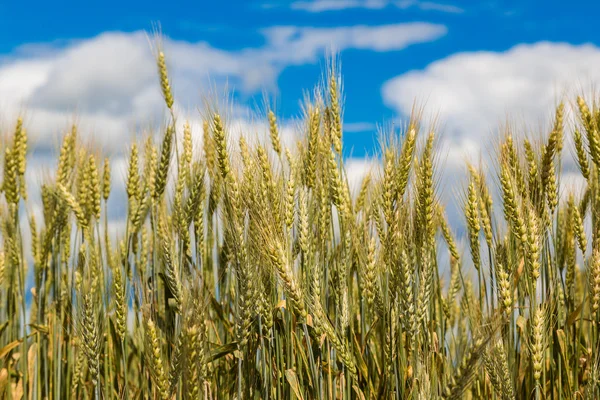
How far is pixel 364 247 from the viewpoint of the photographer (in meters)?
2.74

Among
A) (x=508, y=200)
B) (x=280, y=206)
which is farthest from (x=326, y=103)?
(x=508, y=200)

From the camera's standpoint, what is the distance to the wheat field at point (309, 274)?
2391 mm

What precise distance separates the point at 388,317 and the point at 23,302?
5.95 feet

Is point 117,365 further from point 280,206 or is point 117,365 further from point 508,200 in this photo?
point 508,200

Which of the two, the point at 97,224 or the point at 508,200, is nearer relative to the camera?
the point at 508,200

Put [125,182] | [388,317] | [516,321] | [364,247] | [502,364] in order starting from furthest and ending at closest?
[125,182] → [516,321] → [364,247] → [388,317] → [502,364]

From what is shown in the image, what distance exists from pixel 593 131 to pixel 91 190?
2.37 metres

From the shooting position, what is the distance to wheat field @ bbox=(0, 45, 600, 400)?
2391 millimetres

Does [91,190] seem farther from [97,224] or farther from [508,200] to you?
[508,200]

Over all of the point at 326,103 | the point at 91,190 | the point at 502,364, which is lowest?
the point at 502,364

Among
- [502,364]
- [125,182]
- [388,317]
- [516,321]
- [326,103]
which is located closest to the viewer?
[502,364]

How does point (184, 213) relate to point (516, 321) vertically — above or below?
above

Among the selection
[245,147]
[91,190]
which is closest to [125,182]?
[91,190]

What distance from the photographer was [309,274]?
8.30ft
